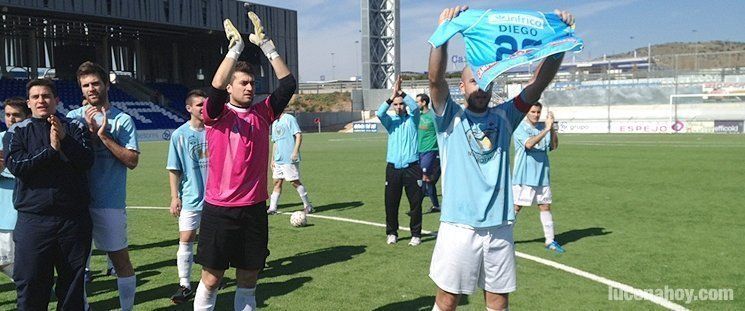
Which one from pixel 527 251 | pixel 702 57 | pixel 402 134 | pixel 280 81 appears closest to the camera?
pixel 280 81

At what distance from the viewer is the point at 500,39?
3.81 metres

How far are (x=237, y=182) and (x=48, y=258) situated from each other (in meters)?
1.53

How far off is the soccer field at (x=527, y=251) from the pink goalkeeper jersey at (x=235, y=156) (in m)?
1.88

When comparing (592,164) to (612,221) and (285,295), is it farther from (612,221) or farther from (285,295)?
(285,295)

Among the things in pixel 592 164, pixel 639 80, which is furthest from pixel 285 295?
pixel 639 80

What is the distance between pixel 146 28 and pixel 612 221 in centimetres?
4195

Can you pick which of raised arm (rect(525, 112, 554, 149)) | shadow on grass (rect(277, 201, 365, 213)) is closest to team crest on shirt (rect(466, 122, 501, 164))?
raised arm (rect(525, 112, 554, 149))

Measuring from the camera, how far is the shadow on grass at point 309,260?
7.16m

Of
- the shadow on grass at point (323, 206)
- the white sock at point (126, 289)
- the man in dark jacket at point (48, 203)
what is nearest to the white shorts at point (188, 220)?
the white sock at point (126, 289)

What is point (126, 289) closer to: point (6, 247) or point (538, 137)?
point (6, 247)

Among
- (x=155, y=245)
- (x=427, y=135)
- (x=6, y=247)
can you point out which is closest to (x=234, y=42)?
(x=6, y=247)

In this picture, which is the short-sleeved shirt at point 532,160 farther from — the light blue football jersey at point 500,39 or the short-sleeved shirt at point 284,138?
the short-sleeved shirt at point 284,138

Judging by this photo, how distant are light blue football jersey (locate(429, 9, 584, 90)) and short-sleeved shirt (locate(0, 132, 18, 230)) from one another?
4258mm

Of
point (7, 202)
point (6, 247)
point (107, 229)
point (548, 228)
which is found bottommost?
point (548, 228)
